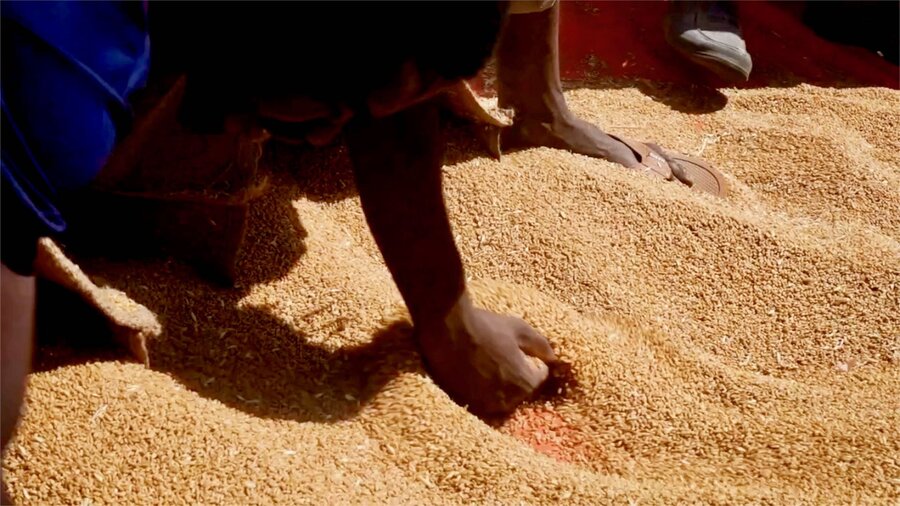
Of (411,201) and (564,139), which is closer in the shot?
(411,201)

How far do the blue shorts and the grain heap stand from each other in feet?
1.50

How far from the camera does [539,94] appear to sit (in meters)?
2.26

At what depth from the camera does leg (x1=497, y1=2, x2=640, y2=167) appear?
2.21 meters

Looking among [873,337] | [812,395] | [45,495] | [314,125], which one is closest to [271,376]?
[45,495]

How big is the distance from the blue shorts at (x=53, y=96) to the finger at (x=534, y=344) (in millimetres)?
813

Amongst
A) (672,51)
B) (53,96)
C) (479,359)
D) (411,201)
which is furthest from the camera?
(672,51)

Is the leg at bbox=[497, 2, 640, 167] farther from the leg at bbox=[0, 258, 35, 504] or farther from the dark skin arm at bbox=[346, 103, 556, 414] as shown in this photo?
the leg at bbox=[0, 258, 35, 504]

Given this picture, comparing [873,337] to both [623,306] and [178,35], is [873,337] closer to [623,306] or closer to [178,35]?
[623,306]

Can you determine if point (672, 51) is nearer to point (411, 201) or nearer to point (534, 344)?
point (534, 344)

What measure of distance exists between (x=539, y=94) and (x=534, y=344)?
859 mm

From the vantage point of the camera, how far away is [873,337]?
186cm

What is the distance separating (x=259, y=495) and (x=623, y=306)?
34.5 inches

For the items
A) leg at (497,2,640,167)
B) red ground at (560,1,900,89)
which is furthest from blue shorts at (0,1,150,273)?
red ground at (560,1,900,89)

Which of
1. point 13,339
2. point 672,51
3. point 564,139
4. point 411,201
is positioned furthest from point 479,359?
point 672,51
